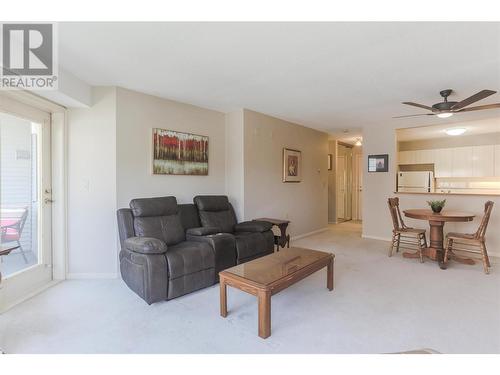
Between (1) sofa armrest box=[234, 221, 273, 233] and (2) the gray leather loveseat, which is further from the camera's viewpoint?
(1) sofa armrest box=[234, 221, 273, 233]

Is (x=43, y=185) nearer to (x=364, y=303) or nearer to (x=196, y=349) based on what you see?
(x=196, y=349)

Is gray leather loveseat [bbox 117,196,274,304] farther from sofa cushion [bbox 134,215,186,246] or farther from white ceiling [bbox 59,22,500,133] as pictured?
white ceiling [bbox 59,22,500,133]

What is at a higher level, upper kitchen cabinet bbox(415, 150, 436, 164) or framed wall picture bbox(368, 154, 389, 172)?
upper kitchen cabinet bbox(415, 150, 436, 164)

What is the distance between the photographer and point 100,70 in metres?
2.68

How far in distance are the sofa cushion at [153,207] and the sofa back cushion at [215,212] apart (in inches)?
18.7

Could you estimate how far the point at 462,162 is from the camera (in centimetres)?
566

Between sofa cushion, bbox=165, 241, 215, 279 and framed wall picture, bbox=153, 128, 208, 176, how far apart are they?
3.96ft

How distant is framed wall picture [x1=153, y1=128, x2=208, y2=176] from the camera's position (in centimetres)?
354

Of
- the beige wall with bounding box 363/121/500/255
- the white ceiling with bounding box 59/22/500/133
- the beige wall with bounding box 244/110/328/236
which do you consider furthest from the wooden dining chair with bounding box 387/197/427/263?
the beige wall with bounding box 244/110/328/236

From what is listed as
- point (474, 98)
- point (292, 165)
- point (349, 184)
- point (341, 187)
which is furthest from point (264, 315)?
point (349, 184)

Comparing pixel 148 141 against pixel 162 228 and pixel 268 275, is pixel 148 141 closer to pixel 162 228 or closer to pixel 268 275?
pixel 162 228

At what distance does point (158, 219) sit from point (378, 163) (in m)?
4.28
